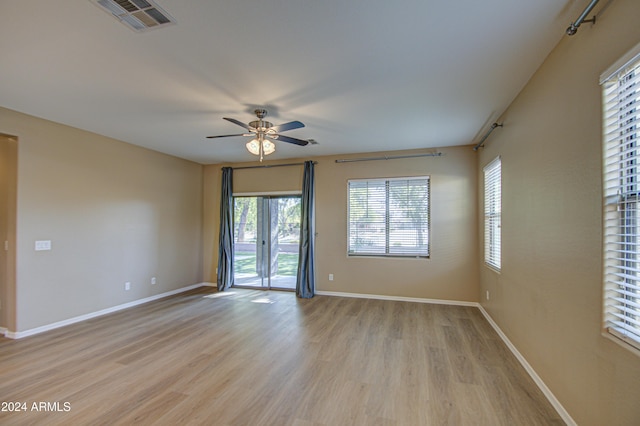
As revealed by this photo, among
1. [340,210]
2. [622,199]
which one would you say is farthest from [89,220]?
[622,199]

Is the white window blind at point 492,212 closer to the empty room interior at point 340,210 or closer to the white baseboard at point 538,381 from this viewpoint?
the empty room interior at point 340,210

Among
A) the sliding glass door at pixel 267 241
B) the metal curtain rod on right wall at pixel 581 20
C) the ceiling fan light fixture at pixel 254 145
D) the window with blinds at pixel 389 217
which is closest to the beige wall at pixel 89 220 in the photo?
the sliding glass door at pixel 267 241

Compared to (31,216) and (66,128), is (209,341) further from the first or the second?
(66,128)

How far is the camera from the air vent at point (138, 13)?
1.71 meters

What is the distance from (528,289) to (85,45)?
4353 mm

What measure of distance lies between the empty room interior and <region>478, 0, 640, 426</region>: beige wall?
0.06ft

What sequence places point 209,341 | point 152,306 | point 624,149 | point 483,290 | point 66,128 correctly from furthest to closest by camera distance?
point 152,306
point 483,290
point 66,128
point 209,341
point 624,149

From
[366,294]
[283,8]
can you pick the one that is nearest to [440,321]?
[366,294]

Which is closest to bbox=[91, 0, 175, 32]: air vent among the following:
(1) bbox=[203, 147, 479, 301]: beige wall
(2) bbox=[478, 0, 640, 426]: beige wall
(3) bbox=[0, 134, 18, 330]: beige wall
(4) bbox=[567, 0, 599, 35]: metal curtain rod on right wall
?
(4) bbox=[567, 0, 599, 35]: metal curtain rod on right wall

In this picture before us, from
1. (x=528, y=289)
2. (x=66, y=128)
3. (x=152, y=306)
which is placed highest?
(x=66, y=128)

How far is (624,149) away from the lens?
153cm

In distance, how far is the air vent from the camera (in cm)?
171

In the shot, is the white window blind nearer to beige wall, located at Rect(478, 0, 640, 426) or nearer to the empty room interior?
the empty room interior

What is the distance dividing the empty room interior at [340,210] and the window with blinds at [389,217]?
0.04m
